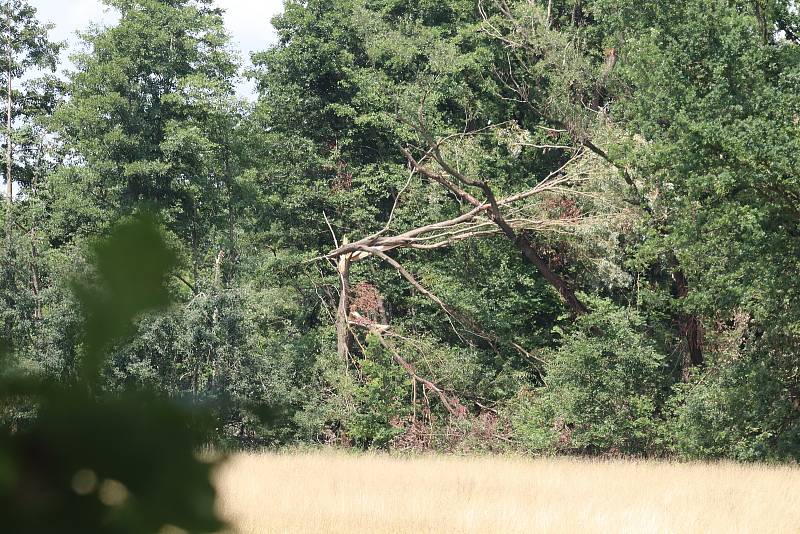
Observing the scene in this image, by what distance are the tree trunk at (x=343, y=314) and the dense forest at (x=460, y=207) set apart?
54 mm

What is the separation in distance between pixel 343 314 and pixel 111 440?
20395 millimetres

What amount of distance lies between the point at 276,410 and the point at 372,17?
2460 centimetres

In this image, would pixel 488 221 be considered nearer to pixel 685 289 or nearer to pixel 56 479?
pixel 685 289

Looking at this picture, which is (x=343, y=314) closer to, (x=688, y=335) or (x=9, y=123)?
(x=688, y=335)

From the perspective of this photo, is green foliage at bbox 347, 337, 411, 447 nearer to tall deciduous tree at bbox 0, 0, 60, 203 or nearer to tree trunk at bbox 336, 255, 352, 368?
tree trunk at bbox 336, 255, 352, 368

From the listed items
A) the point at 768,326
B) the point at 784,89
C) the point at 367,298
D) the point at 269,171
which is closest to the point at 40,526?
the point at 784,89

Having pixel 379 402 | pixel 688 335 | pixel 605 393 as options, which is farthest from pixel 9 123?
pixel 688 335

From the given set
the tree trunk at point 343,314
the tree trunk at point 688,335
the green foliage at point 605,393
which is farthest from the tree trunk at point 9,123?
the tree trunk at point 688,335

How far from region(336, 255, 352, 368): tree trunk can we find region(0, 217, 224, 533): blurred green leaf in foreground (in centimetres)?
1988

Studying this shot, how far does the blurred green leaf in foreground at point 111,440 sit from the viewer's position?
803 mm

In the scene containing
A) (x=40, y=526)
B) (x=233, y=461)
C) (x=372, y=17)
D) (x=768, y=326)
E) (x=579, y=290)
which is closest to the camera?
(x=40, y=526)

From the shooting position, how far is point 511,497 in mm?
11453

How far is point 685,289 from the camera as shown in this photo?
63.3ft

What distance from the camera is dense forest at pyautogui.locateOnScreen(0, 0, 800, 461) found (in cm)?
1526
